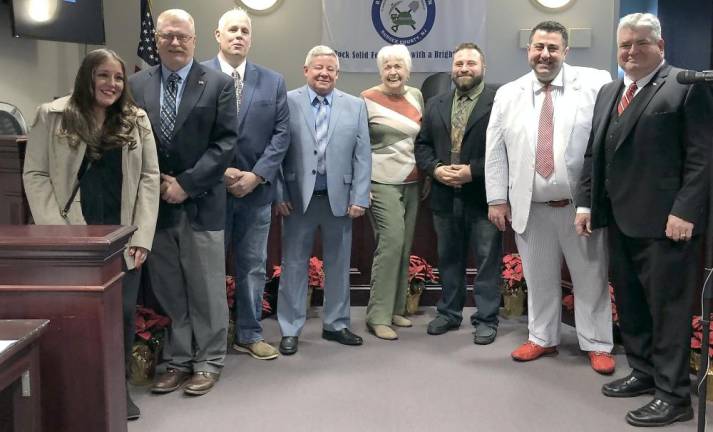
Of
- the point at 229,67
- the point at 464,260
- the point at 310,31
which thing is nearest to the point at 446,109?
the point at 464,260

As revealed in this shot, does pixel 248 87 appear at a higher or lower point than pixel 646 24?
lower

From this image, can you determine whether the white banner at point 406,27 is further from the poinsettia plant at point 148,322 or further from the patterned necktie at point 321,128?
the poinsettia plant at point 148,322

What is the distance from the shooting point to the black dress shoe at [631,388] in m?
2.88

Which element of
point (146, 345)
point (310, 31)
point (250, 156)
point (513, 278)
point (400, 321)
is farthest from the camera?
point (310, 31)

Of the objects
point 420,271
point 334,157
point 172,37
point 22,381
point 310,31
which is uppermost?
point 310,31

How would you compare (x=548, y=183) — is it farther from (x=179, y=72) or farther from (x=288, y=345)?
(x=179, y=72)

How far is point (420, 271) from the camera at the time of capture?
13.9 feet

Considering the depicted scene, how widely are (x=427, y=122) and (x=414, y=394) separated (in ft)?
4.74

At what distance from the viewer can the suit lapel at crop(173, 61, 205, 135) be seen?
2.78 metres

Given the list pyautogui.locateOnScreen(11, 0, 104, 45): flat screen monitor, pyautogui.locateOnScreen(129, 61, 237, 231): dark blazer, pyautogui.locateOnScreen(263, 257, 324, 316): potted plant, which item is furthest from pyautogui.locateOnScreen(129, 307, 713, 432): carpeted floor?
pyautogui.locateOnScreen(11, 0, 104, 45): flat screen monitor

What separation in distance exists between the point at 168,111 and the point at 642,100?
71.5 inches

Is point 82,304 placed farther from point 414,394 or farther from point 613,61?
point 613,61

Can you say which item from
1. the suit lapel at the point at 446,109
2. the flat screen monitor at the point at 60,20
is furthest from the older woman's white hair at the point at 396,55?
the flat screen monitor at the point at 60,20

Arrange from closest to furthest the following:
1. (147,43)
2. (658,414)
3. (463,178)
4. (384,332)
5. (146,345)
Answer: (658,414) < (146,345) < (463,178) < (384,332) < (147,43)
